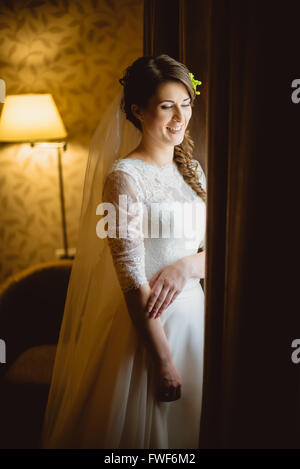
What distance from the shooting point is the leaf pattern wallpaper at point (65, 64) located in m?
2.57

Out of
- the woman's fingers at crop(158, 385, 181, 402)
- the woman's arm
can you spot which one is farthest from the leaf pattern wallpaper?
the woman's fingers at crop(158, 385, 181, 402)

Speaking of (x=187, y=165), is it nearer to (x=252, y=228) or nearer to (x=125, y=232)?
(x=125, y=232)

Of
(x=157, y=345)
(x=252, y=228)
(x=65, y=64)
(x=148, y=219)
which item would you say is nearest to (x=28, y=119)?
(x=65, y=64)

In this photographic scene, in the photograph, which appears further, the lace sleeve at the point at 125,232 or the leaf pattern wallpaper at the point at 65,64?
the leaf pattern wallpaper at the point at 65,64

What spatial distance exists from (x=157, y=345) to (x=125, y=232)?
29 cm

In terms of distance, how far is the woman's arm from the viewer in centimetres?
95

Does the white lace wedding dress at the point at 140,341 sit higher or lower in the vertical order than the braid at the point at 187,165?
lower

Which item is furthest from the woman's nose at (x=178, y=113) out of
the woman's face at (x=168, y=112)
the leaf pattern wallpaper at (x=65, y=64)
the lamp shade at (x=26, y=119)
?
the leaf pattern wallpaper at (x=65, y=64)

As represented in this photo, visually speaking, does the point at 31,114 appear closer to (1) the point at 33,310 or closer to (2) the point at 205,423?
(1) the point at 33,310

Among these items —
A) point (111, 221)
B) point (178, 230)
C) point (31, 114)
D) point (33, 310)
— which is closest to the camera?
point (111, 221)

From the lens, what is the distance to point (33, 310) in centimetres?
194

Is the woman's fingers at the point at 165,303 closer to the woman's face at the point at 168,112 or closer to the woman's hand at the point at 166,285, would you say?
the woman's hand at the point at 166,285
